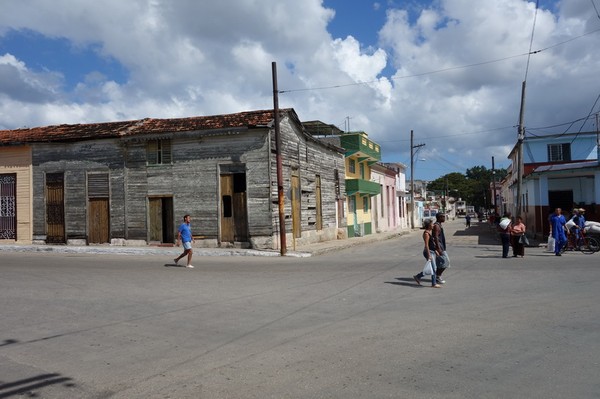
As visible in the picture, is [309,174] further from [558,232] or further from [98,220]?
[558,232]

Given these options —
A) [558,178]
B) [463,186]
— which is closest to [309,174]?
[558,178]

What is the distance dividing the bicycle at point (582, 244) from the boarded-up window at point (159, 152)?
15898 millimetres

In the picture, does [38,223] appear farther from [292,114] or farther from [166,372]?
[166,372]

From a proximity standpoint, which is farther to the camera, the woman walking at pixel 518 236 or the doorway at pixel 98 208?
the doorway at pixel 98 208

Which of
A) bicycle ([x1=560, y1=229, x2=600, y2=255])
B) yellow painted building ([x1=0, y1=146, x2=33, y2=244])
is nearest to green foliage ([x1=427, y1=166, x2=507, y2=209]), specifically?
bicycle ([x1=560, y1=229, x2=600, y2=255])

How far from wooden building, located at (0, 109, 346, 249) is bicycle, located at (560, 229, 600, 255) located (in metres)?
10.7

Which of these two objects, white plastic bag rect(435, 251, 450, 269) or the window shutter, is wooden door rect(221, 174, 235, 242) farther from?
white plastic bag rect(435, 251, 450, 269)

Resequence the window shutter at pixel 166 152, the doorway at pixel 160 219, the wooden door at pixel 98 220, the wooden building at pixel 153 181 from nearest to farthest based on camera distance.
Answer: the wooden building at pixel 153 181 → the window shutter at pixel 166 152 → the doorway at pixel 160 219 → the wooden door at pixel 98 220

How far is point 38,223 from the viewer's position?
24.3m

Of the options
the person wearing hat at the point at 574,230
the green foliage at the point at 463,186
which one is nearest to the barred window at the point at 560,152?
the person wearing hat at the point at 574,230

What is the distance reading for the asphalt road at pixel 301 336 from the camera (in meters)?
5.08

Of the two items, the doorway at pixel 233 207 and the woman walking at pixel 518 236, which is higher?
the doorway at pixel 233 207

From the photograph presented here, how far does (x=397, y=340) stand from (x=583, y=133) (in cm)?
3374

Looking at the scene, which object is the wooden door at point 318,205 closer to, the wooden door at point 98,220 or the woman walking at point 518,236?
the wooden door at point 98,220
